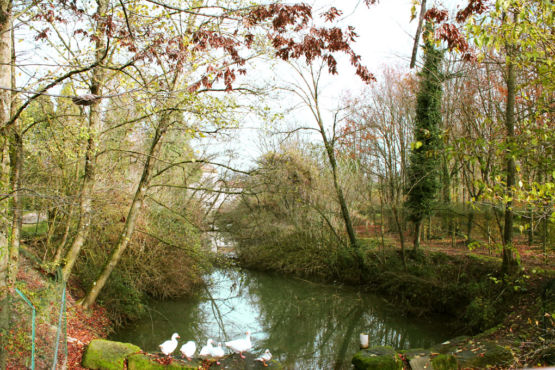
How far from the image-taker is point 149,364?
611 centimetres

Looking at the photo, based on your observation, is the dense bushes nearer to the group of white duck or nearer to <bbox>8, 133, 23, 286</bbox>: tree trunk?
<bbox>8, 133, 23, 286</bbox>: tree trunk

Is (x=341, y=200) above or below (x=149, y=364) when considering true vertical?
above

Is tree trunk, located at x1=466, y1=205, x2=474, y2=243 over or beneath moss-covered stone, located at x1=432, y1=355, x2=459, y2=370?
over

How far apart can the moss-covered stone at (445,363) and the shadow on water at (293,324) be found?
2.27 metres

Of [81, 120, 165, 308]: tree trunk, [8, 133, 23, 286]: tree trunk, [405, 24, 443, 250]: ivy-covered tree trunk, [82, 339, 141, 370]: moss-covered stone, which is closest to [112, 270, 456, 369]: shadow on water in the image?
[81, 120, 165, 308]: tree trunk

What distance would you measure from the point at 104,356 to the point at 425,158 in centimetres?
1089

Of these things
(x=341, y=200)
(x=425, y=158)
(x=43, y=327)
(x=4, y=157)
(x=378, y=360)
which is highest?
(x=425, y=158)

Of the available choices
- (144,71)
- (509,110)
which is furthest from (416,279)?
(144,71)

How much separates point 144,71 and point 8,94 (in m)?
3.39

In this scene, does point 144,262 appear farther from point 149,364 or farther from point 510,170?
point 510,170

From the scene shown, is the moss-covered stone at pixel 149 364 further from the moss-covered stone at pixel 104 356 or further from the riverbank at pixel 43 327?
the riverbank at pixel 43 327

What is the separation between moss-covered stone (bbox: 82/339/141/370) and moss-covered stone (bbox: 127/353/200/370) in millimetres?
142

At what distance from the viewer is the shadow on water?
9.30 meters

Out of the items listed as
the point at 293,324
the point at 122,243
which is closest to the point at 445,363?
the point at 293,324
